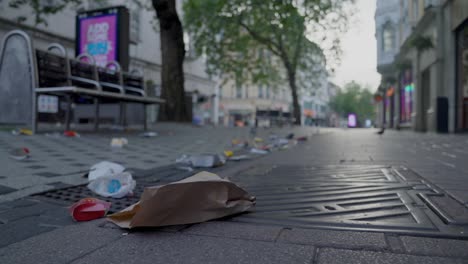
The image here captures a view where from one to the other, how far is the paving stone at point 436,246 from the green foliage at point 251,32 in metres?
17.3

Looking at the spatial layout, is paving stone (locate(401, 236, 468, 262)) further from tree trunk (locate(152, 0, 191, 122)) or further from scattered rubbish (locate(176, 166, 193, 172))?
tree trunk (locate(152, 0, 191, 122))

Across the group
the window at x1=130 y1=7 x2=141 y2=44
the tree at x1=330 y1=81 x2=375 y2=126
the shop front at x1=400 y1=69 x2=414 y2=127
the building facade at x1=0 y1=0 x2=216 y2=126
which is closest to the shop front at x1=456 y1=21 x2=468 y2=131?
the shop front at x1=400 y1=69 x2=414 y2=127

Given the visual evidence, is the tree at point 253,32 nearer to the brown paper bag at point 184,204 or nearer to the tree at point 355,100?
the brown paper bag at point 184,204

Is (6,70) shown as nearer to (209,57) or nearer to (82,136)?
(82,136)

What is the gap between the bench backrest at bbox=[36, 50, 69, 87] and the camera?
718 cm

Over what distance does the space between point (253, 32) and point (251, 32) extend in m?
0.22

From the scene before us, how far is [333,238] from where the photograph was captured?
171cm

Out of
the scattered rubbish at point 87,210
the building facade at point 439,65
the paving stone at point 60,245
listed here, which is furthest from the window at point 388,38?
the paving stone at point 60,245

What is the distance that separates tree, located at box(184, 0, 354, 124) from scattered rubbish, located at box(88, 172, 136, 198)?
1642cm

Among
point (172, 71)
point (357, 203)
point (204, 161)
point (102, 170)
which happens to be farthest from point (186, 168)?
point (172, 71)

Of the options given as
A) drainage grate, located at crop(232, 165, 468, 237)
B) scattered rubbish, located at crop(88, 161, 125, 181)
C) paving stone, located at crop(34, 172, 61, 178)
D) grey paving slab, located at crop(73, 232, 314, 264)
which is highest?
scattered rubbish, located at crop(88, 161, 125, 181)

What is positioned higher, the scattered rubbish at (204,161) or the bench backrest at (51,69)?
the bench backrest at (51,69)

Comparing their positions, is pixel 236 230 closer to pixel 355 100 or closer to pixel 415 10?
pixel 415 10

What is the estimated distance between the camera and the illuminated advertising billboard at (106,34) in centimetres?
1048
